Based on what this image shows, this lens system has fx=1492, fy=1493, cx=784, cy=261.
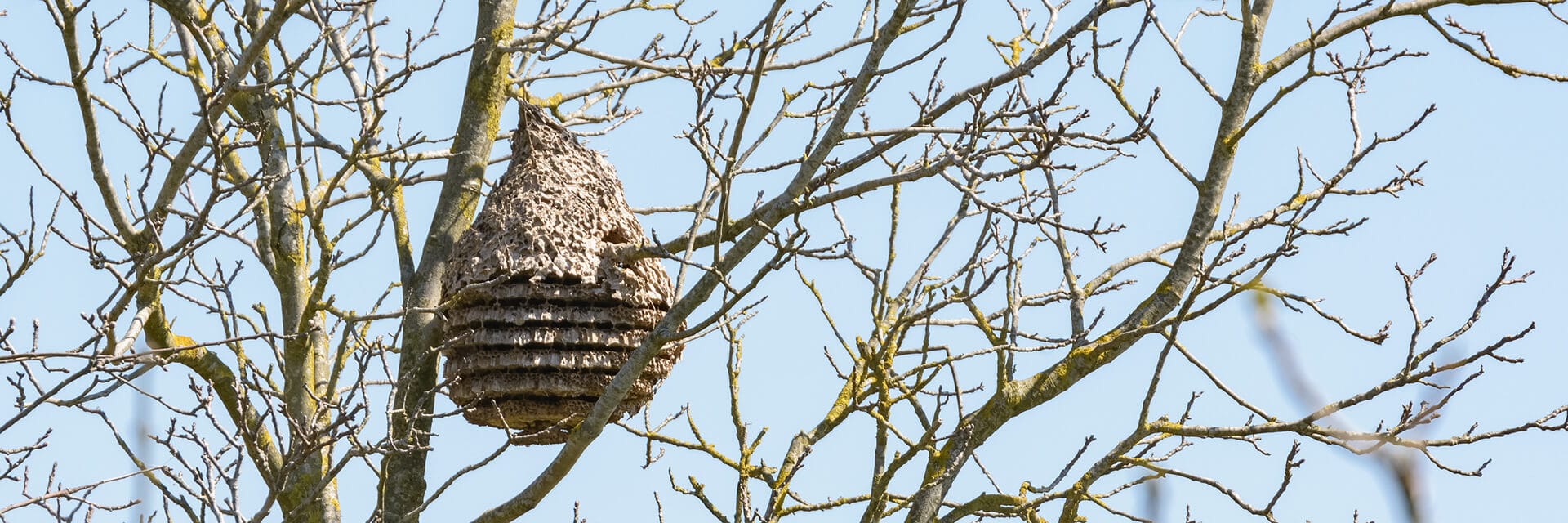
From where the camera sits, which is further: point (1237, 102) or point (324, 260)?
point (324, 260)

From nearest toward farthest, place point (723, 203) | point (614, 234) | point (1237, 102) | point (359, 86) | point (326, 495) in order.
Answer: point (723, 203) < point (1237, 102) < point (614, 234) < point (326, 495) < point (359, 86)

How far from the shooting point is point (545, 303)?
15.1 feet

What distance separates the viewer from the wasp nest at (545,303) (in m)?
4.55

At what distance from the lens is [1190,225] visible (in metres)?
4.41

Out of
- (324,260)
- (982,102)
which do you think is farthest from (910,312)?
(324,260)

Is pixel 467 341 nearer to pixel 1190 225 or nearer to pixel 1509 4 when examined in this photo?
pixel 1190 225

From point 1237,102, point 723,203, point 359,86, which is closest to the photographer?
point 723,203

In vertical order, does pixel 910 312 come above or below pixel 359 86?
below

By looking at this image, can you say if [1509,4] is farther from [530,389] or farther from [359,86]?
[359,86]

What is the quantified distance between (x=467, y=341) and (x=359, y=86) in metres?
1.65

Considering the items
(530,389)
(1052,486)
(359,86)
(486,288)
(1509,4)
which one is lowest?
(1052,486)

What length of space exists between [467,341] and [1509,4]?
3.32m

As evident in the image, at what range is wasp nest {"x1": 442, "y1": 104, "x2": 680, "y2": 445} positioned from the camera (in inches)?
179

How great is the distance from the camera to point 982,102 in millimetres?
4062
